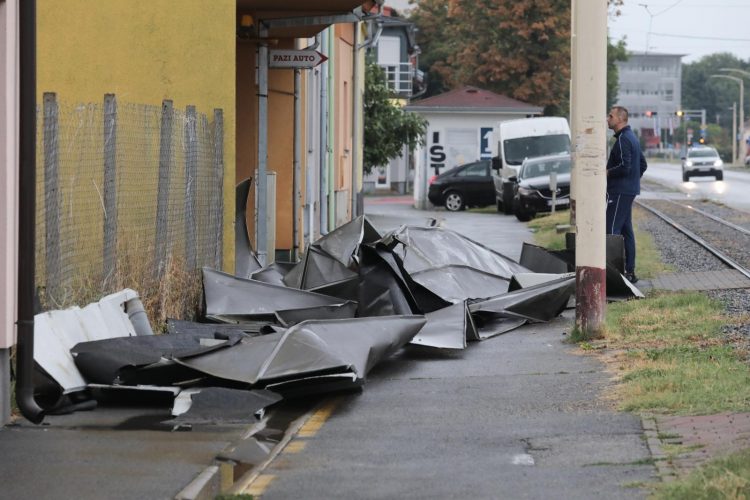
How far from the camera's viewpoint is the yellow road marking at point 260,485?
5.98 metres

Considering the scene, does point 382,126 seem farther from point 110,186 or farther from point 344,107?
point 110,186

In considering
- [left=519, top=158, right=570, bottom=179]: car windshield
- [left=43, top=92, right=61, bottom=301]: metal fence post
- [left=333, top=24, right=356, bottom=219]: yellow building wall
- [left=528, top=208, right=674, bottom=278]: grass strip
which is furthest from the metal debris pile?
[left=519, top=158, right=570, bottom=179]: car windshield

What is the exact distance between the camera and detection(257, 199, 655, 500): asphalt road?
6.04 m

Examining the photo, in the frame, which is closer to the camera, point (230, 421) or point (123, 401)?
point (230, 421)

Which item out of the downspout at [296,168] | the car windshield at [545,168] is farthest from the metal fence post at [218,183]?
the car windshield at [545,168]

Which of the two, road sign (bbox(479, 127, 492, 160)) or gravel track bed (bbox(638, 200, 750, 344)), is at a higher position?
road sign (bbox(479, 127, 492, 160))

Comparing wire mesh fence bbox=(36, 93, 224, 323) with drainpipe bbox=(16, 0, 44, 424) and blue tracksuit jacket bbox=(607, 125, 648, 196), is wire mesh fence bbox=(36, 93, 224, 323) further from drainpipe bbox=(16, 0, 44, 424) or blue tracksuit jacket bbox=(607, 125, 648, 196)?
blue tracksuit jacket bbox=(607, 125, 648, 196)

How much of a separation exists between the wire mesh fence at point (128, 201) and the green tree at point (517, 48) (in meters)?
47.3

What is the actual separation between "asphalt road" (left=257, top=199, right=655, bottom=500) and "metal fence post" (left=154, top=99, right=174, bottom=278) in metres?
2.15

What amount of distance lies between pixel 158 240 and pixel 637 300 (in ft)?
16.3

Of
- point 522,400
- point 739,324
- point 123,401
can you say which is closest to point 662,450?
point 522,400

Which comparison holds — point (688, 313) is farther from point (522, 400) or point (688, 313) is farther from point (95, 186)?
point (95, 186)

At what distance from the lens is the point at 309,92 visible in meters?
22.0

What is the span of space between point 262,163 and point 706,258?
6.37 meters
